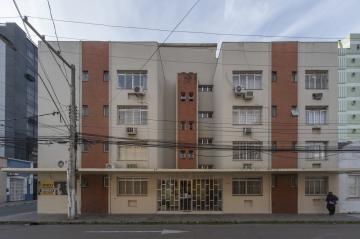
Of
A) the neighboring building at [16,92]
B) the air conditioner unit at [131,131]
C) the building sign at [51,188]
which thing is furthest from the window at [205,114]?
the neighboring building at [16,92]

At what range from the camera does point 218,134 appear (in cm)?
2923

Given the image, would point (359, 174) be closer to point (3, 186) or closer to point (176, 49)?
point (176, 49)

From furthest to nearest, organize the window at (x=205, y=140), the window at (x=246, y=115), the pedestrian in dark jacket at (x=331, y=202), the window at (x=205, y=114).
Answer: the window at (x=205, y=114) → the window at (x=205, y=140) → the window at (x=246, y=115) → the pedestrian in dark jacket at (x=331, y=202)

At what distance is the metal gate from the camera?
49188 mm

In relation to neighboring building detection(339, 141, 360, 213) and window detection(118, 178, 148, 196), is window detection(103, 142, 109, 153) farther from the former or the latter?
neighboring building detection(339, 141, 360, 213)

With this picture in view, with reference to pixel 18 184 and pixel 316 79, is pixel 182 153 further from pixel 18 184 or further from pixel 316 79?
pixel 18 184

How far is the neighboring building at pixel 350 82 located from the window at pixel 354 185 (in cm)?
5638

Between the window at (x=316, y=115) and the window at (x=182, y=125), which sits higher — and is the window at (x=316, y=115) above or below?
above

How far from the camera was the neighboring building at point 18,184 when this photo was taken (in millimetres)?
48625

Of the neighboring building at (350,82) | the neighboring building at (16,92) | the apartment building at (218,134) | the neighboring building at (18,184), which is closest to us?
the apartment building at (218,134)

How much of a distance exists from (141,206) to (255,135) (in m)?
9.06

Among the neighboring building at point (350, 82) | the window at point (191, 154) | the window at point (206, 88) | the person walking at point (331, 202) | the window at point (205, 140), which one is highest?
the neighboring building at point (350, 82)

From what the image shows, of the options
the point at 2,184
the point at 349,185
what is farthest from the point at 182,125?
the point at 2,184

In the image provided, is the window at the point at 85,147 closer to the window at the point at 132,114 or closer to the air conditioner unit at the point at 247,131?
the window at the point at 132,114
